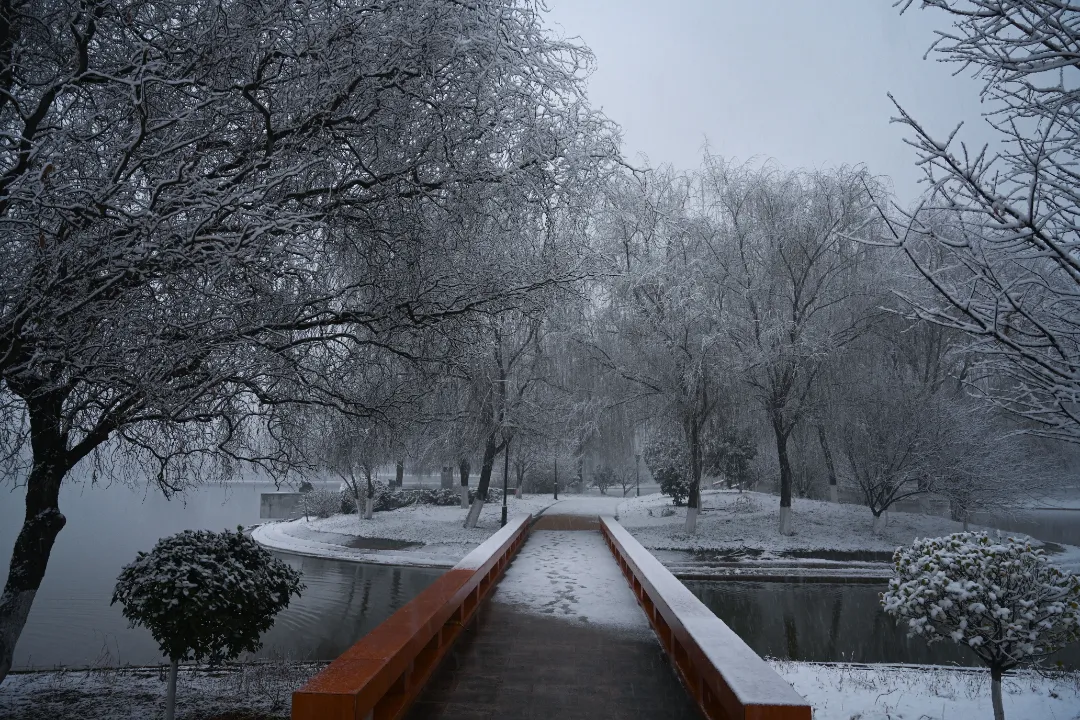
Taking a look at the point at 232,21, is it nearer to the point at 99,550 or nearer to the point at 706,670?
the point at 706,670

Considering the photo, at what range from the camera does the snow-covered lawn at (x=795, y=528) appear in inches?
870

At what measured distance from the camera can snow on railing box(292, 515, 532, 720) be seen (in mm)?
3398

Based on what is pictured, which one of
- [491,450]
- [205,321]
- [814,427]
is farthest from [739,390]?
[205,321]

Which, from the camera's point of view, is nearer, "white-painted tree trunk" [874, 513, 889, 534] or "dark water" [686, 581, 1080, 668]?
"dark water" [686, 581, 1080, 668]

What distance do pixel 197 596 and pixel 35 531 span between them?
1.86 m

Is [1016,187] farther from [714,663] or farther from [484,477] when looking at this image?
[484,477]

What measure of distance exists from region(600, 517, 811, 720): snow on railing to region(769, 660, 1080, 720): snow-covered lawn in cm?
237

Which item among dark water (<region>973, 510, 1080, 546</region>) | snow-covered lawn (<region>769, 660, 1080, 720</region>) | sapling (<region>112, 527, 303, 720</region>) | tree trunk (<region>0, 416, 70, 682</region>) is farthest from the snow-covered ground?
dark water (<region>973, 510, 1080, 546</region>)

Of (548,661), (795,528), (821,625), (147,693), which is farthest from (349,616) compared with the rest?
(795,528)

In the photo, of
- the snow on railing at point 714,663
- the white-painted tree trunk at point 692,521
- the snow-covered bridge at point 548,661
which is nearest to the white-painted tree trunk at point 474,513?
the white-painted tree trunk at point 692,521

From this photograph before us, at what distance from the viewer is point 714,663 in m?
4.07

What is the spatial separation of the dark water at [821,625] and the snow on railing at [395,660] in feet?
20.3

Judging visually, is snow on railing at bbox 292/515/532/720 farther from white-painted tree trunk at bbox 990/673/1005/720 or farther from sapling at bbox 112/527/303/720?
white-painted tree trunk at bbox 990/673/1005/720

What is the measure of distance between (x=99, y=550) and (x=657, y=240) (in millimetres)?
22895
